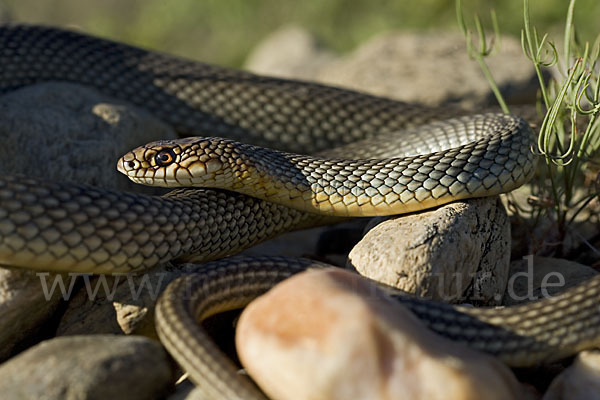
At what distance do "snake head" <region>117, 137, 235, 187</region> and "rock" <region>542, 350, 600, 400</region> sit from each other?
313cm

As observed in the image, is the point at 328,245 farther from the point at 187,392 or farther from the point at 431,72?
the point at 431,72

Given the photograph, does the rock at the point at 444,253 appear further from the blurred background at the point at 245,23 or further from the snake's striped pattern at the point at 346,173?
the blurred background at the point at 245,23

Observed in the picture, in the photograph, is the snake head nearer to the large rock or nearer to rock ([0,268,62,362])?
→ the large rock

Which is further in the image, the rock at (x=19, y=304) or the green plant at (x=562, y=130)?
the green plant at (x=562, y=130)

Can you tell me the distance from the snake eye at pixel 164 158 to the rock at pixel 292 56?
6.21 m

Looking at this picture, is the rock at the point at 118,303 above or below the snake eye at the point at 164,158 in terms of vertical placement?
below

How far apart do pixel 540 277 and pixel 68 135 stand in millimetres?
4789

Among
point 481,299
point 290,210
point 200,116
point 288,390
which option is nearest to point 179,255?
point 290,210

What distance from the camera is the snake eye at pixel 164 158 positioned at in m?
5.94

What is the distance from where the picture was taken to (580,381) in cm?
413

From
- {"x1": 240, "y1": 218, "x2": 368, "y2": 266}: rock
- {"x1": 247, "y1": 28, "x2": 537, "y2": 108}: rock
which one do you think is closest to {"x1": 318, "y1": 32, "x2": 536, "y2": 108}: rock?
{"x1": 247, "y1": 28, "x2": 537, "y2": 108}: rock

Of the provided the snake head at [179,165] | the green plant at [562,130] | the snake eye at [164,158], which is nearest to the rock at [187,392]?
the snake head at [179,165]

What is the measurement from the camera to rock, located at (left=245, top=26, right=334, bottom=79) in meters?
12.5

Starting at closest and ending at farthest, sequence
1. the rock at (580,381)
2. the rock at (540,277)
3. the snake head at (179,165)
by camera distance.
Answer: the rock at (580,381) → the rock at (540,277) → the snake head at (179,165)
